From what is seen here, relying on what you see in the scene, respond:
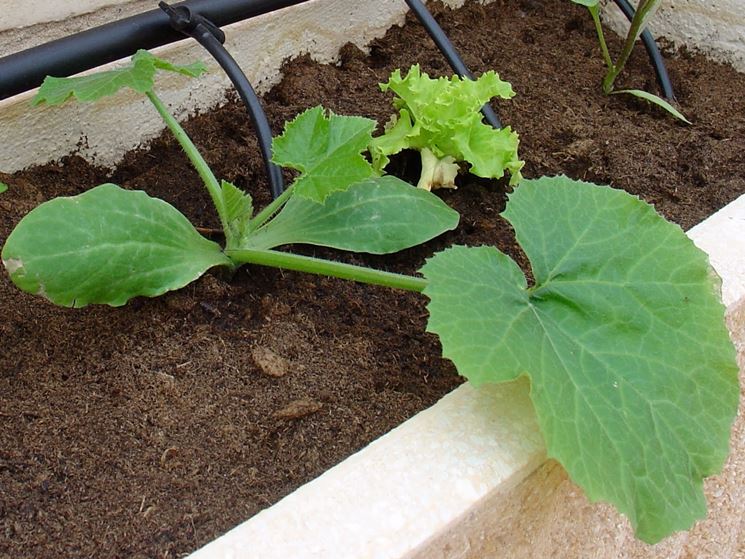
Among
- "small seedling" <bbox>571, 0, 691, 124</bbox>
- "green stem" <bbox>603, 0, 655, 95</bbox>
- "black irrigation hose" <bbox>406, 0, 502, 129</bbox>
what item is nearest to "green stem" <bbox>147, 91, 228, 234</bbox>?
"black irrigation hose" <bbox>406, 0, 502, 129</bbox>

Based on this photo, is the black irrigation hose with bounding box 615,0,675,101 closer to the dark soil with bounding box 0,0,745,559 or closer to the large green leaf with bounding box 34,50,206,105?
the dark soil with bounding box 0,0,745,559

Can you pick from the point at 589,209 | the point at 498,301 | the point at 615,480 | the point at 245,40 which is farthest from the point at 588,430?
the point at 245,40

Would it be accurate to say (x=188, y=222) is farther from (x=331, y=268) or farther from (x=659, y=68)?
(x=659, y=68)

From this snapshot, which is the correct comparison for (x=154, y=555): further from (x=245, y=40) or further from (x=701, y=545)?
(x=245, y=40)

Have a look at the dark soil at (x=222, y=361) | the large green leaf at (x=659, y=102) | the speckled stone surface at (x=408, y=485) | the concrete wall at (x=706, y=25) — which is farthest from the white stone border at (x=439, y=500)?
the concrete wall at (x=706, y=25)

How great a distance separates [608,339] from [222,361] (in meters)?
0.43

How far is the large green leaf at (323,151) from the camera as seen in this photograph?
37.9 inches

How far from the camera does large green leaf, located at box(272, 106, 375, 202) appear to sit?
96 cm

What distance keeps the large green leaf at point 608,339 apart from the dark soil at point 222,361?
158mm

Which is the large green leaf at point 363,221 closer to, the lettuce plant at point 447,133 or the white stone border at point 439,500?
the lettuce plant at point 447,133

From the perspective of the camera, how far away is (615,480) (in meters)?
0.79

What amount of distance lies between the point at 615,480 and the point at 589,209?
0.35 metres

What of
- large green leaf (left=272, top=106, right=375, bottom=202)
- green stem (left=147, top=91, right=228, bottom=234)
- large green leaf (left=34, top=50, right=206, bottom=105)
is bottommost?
green stem (left=147, top=91, right=228, bottom=234)

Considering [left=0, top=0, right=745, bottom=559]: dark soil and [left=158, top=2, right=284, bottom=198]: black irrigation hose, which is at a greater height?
[left=158, top=2, right=284, bottom=198]: black irrigation hose
